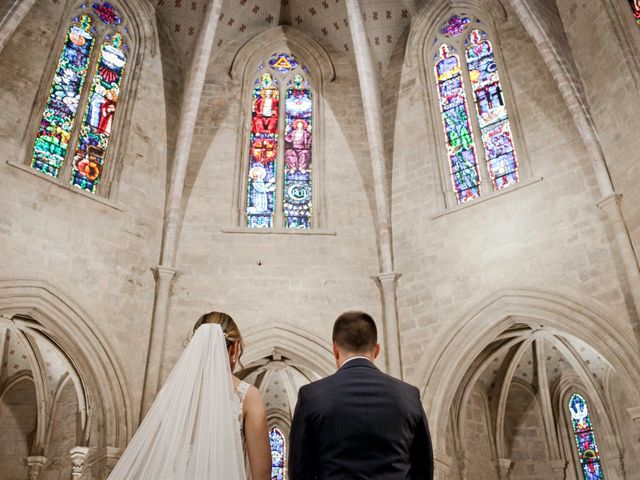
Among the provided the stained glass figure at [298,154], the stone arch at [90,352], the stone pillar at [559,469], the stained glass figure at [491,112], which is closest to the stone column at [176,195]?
the stone arch at [90,352]

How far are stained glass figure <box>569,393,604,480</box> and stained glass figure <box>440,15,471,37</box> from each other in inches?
287

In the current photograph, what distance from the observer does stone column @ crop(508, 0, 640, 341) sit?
8.00 metres

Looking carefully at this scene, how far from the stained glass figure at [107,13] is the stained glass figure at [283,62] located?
2.84 meters

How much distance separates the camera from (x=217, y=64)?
40.6ft

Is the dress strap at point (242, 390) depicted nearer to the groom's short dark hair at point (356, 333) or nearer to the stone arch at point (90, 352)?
the groom's short dark hair at point (356, 333)

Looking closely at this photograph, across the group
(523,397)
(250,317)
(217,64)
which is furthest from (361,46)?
(523,397)

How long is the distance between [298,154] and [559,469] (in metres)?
7.49

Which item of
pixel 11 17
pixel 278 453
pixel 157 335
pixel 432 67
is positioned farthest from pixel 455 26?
pixel 278 453

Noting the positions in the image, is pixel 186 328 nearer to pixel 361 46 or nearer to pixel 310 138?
pixel 310 138

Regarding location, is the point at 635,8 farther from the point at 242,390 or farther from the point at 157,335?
the point at 242,390

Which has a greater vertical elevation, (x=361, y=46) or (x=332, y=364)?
(x=361, y=46)

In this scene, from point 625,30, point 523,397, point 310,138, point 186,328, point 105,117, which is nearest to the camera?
point 625,30

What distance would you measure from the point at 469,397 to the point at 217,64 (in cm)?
766

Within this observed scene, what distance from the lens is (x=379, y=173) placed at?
1089 cm
